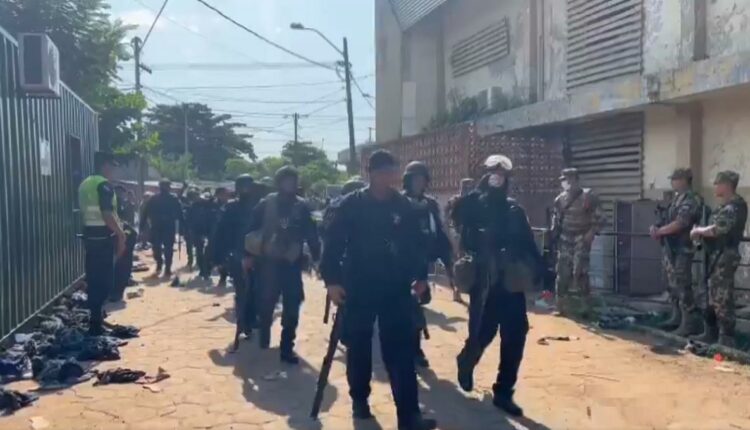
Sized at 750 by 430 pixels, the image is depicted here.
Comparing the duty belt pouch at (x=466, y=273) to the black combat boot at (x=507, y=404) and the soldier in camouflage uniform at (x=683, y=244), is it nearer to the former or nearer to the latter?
the black combat boot at (x=507, y=404)

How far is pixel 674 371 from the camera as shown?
22.5ft

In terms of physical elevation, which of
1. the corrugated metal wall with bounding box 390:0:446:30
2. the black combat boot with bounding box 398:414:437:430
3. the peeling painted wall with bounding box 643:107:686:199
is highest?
the corrugated metal wall with bounding box 390:0:446:30

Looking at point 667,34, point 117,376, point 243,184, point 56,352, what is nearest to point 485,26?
point 667,34

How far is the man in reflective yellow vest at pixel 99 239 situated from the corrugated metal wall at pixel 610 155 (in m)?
7.88

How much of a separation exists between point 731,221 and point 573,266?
2.90 m

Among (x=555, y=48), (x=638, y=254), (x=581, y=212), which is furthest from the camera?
(x=555, y=48)

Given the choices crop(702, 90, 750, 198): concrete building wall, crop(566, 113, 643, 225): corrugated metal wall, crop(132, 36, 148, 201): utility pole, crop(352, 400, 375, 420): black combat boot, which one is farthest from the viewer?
crop(132, 36, 148, 201): utility pole

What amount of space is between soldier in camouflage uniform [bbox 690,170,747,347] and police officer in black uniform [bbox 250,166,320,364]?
12.7ft

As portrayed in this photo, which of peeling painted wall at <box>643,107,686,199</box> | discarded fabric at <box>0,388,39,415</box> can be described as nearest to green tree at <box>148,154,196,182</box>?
peeling painted wall at <box>643,107,686,199</box>

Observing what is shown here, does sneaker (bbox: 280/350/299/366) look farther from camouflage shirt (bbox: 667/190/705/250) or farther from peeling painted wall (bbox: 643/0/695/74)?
peeling painted wall (bbox: 643/0/695/74)

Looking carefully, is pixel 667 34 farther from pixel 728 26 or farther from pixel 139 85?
pixel 139 85

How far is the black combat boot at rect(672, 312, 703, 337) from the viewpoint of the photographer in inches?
324

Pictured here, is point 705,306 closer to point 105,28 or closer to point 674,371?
point 674,371

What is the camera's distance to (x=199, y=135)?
57562 millimetres
